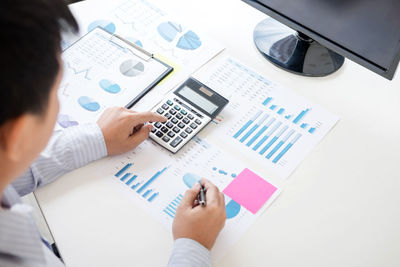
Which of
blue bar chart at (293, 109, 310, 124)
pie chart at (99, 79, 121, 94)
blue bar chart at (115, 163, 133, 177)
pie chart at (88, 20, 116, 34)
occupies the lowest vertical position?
blue bar chart at (115, 163, 133, 177)

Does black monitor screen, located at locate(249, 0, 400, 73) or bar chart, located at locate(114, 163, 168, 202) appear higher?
black monitor screen, located at locate(249, 0, 400, 73)

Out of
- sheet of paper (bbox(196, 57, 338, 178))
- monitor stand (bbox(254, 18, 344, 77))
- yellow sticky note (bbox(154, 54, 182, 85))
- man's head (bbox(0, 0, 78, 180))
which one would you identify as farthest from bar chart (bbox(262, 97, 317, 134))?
man's head (bbox(0, 0, 78, 180))

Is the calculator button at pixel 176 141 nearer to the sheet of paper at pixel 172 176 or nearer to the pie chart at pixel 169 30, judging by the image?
the sheet of paper at pixel 172 176

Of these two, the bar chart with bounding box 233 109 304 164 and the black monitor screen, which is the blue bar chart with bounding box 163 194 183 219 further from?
the black monitor screen

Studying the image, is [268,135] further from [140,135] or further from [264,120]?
[140,135]

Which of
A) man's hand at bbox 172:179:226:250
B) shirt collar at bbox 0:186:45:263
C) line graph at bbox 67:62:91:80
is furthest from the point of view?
line graph at bbox 67:62:91:80

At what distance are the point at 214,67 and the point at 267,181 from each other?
30 centimetres

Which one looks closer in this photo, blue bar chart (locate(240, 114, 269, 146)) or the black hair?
the black hair

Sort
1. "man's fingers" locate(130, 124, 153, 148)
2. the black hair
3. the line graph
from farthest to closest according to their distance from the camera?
the line graph, "man's fingers" locate(130, 124, 153, 148), the black hair

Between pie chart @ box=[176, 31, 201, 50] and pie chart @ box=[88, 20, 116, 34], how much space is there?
17 cm

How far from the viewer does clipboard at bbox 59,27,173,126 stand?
827mm

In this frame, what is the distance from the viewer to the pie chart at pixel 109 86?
85 centimetres

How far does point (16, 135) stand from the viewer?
0.45 m

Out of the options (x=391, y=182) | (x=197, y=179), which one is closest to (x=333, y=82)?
(x=391, y=182)
